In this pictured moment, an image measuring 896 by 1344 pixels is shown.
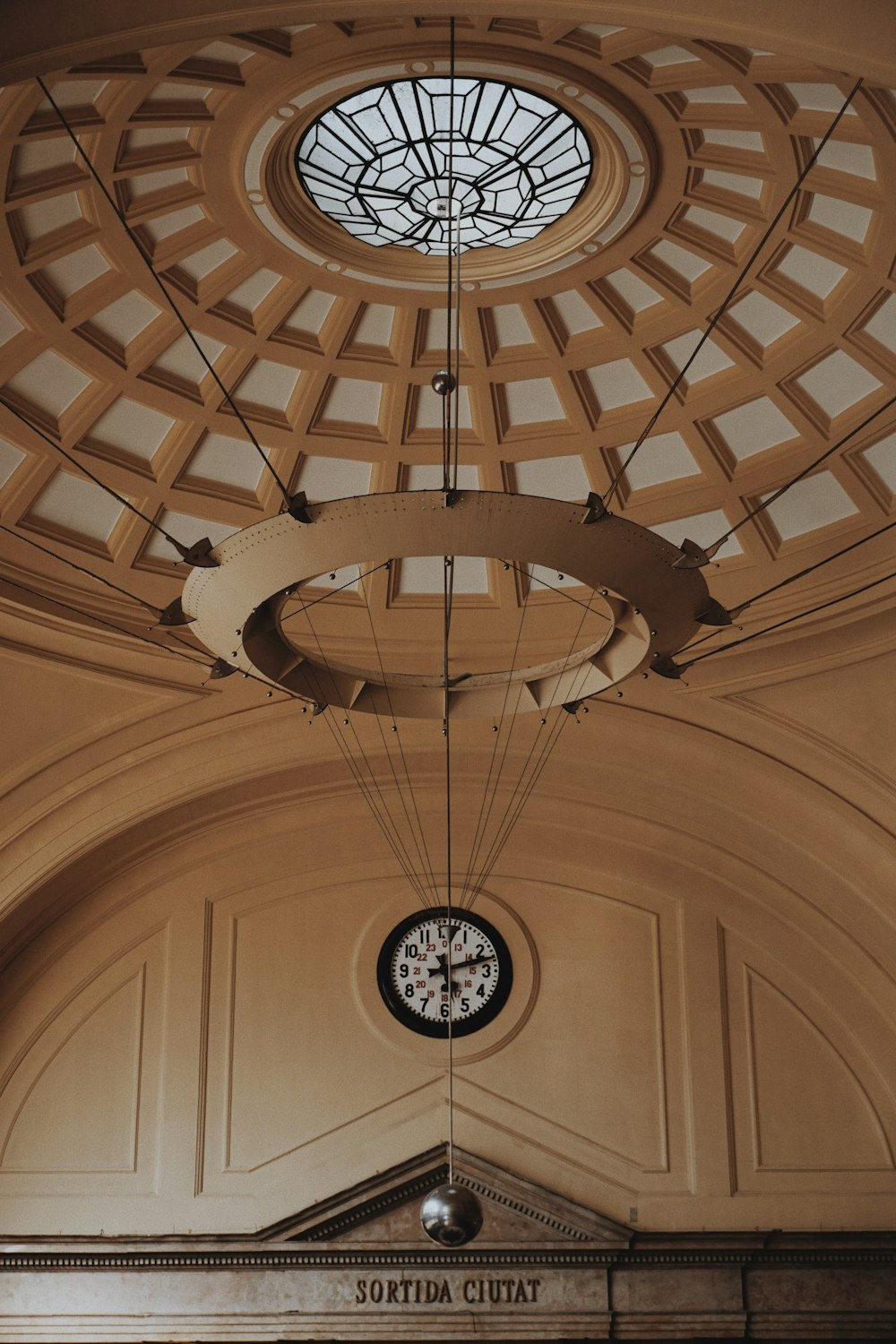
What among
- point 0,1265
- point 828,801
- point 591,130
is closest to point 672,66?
point 591,130

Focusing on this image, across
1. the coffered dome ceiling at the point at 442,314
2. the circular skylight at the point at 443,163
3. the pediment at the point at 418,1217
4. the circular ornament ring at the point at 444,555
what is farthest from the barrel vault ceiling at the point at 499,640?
the circular ornament ring at the point at 444,555

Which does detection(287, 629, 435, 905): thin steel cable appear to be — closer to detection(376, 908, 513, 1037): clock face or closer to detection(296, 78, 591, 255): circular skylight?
detection(376, 908, 513, 1037): clock face

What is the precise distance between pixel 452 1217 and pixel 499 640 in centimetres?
460

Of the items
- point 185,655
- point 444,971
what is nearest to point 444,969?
point 444,971

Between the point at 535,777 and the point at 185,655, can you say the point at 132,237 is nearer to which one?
the point at 185,655

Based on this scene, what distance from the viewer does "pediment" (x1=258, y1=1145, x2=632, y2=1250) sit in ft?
38.1

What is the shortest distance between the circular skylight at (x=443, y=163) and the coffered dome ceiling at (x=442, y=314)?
0.15 metres

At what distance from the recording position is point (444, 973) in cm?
1268

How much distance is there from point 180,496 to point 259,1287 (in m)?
6.32

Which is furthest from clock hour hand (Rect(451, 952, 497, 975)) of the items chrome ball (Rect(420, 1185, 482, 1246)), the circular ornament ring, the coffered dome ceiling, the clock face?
the circular ornament ring

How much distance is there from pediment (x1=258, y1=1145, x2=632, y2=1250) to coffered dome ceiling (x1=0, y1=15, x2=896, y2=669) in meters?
4.70

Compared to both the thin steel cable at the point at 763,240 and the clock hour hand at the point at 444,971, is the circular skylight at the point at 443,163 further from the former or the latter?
the clock hour hand at the point at 444,971

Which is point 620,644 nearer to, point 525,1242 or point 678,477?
point 678,477

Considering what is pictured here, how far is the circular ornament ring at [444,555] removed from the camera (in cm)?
623
